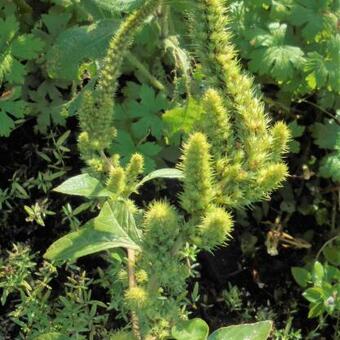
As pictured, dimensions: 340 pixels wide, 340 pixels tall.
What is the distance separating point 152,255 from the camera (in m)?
2.01

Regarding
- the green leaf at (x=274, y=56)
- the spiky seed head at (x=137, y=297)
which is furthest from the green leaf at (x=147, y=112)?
the spiky seed head at (x=137, y=297)

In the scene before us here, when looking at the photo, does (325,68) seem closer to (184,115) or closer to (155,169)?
(184,115)

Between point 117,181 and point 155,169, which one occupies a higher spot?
point 117,181

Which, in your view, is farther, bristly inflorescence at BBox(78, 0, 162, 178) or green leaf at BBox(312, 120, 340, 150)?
green leaf at BBox(312, 120, 340, 150)

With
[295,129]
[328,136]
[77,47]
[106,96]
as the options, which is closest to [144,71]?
[77,47]

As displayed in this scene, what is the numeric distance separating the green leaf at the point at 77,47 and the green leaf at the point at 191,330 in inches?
50.8

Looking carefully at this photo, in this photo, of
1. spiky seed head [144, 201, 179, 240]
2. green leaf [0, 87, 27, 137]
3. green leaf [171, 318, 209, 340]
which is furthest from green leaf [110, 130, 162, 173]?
spiky seed head [144, 201, 179, 240]

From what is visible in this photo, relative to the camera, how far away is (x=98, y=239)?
232 cm

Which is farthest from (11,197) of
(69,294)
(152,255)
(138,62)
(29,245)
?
(152,255)

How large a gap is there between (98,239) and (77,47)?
1143mm

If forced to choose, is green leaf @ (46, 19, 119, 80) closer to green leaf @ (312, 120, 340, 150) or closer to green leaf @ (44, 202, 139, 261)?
green leaf @ (44, 202, 139, 261)

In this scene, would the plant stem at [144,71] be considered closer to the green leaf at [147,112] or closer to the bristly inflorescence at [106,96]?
the green leaf at [147,112]

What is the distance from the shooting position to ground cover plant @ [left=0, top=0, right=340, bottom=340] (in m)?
2.98

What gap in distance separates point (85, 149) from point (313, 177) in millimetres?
1745
